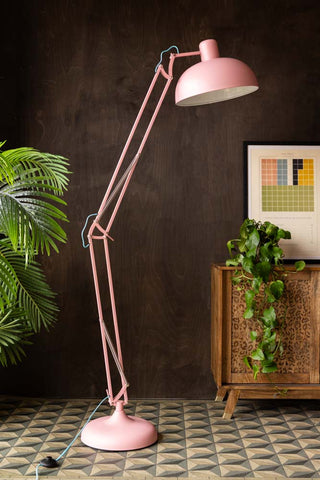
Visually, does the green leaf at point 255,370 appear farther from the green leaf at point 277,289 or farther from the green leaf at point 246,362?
the green leaf at point 277,289

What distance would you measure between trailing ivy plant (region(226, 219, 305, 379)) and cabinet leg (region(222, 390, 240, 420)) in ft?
0.49

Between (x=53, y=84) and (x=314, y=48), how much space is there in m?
1.59

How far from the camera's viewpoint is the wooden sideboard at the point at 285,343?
3.10 m

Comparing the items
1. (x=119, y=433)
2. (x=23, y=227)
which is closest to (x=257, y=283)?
(x=119, y=433)

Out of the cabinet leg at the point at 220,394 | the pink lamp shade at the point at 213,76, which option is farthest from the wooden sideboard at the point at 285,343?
the pink lamp shade at the point at 213,76

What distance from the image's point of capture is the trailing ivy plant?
301cm

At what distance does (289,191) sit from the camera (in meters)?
3.46

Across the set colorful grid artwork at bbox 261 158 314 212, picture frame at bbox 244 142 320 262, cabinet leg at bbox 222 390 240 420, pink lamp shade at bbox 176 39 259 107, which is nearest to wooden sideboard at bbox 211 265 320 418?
cabinet leg at bbox 222 390 240 420

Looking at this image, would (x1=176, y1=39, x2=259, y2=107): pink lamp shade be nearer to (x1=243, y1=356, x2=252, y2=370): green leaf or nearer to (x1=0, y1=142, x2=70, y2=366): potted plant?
(x1=0, y1=142, x2=70, y2=366): potted plant

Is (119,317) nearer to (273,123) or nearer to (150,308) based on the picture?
(150,308)

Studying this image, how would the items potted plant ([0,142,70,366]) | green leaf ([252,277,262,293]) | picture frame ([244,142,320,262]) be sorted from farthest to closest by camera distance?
picture frame ([244,142,320,262]), green leaf ([252,277,262,293]), potted plant ([0,142,70,366])

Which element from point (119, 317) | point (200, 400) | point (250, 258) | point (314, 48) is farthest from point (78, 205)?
point (314, 48)

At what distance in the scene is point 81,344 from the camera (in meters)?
3.51

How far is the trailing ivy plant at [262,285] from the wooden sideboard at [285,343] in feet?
0.16
